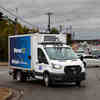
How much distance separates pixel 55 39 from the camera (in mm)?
16969

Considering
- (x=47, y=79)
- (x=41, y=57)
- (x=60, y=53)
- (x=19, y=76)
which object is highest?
(x=60, y=53)

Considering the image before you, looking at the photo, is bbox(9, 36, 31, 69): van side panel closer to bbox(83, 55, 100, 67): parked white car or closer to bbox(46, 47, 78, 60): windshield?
bbox(46, 47, 78, 60): windshield

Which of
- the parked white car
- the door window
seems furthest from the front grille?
the parked white car

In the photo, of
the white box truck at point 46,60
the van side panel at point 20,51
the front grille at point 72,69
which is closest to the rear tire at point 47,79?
the white box truck at point 46,60

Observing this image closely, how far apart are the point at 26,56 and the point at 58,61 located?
2.46m

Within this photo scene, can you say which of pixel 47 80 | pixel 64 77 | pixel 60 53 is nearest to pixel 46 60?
pixel 60 53

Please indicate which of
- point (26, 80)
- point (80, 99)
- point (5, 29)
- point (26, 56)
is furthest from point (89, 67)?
point (5, 29)

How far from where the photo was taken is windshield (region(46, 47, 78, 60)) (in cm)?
1569

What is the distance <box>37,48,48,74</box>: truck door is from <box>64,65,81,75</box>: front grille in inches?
43.4

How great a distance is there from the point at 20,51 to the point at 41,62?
79.0 inches

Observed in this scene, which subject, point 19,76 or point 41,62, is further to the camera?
point 19,76

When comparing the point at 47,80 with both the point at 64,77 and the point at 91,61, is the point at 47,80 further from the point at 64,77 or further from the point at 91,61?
the point at 91,61

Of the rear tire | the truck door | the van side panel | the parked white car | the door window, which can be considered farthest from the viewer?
the parked white car

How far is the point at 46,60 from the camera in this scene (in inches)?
615
